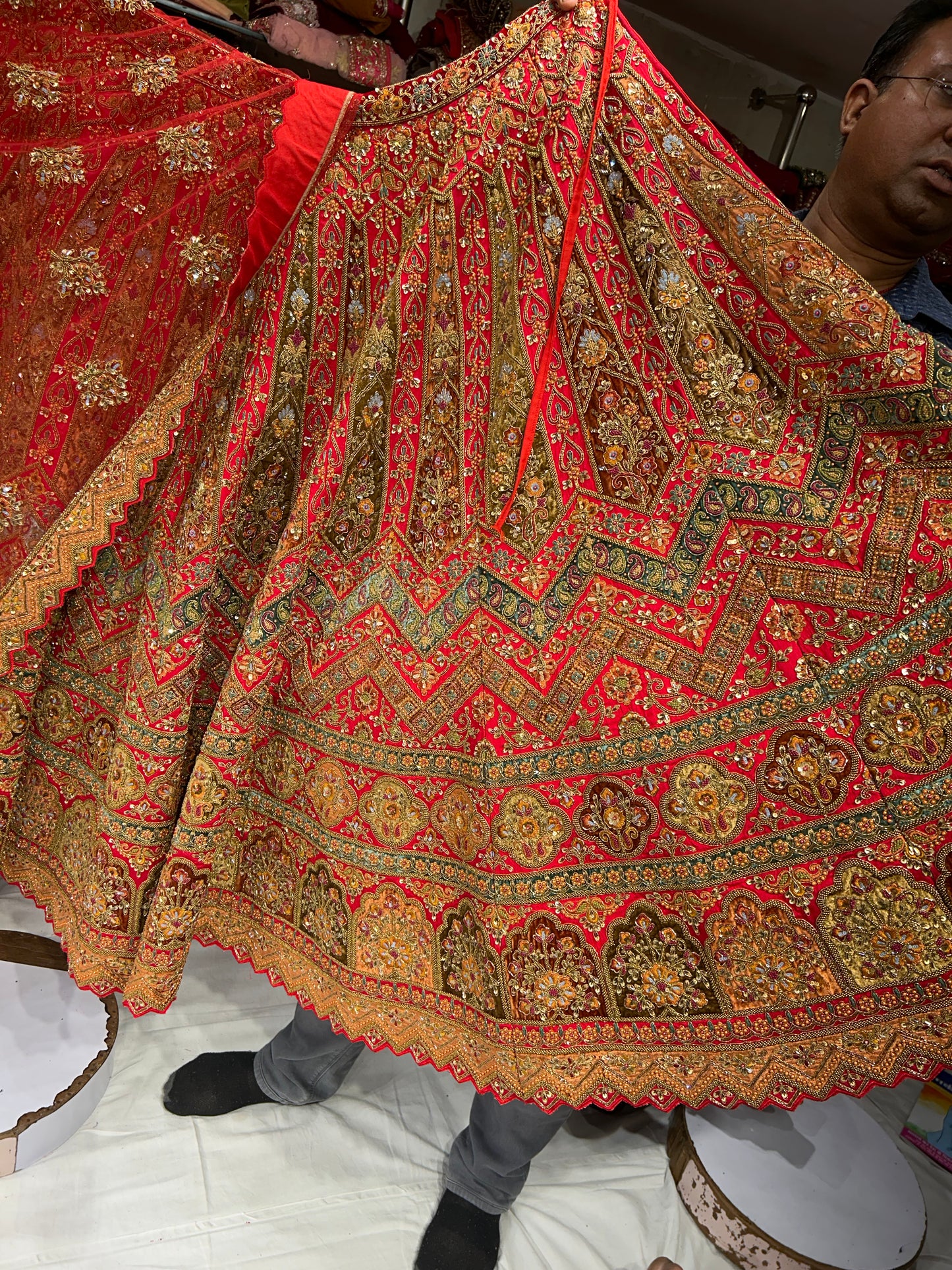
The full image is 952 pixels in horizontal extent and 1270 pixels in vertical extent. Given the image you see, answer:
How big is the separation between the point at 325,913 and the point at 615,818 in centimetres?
39

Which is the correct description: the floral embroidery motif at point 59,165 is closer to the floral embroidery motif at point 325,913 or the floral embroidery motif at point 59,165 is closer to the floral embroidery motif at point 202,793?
the floral embroidery motif at point 202,793

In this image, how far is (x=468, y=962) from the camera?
96 cm

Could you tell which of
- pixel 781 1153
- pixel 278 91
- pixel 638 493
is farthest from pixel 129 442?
pixel 781 1153

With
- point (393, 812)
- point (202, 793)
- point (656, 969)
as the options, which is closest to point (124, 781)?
point (202, 793)

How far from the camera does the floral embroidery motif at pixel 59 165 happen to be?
104 cm

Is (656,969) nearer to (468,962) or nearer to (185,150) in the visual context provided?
(468,962)

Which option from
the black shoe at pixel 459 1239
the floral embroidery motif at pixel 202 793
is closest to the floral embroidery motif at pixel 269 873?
the floral embroidery motif at pixel 202 793

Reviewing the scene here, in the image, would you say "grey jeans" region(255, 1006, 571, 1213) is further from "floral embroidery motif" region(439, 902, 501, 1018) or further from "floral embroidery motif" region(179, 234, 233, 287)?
"floral embroidery motif" region(179, 234, 233, 287)

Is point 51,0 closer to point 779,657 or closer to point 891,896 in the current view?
point 779,657

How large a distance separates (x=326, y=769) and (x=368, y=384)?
18.2 inches

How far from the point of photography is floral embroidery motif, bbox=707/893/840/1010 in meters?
0.82

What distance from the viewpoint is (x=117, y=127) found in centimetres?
103

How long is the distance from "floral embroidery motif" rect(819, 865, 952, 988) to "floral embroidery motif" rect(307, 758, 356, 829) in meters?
0.53

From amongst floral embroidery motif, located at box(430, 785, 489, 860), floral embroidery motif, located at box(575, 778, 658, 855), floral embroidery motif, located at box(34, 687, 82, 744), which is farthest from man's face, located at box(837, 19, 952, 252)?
floral embroidery motif, located at box(34, 687, 82, 744)
